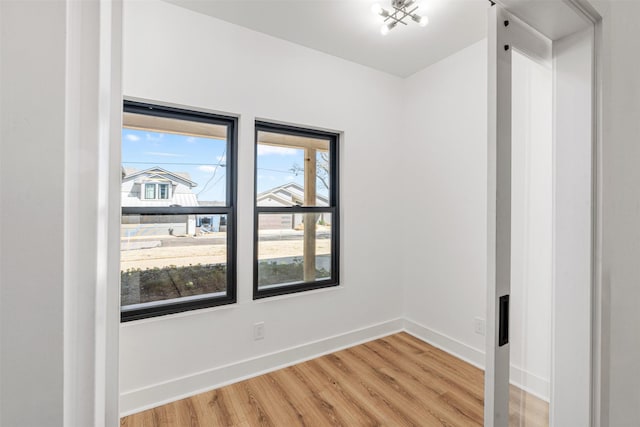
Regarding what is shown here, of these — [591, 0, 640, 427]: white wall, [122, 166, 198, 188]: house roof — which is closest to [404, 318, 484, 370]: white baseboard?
[591, 0, 640, 427]: white wall

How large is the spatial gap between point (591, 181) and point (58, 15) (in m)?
1.37

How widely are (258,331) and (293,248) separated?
0.73m

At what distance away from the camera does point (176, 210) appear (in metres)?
2.11

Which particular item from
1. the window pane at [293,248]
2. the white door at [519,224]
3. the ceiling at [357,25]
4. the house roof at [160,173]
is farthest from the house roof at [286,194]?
the white door at [519,224]

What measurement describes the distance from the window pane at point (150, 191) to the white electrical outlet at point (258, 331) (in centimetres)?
120

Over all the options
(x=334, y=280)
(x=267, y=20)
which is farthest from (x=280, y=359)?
(x=267, y=20)

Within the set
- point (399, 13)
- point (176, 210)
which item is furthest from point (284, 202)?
point (399, 13)

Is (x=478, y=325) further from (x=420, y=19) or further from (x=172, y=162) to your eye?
(x=172, y=162)

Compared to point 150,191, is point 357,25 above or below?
above

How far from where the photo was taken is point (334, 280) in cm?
277

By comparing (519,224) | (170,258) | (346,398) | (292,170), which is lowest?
(346,398)

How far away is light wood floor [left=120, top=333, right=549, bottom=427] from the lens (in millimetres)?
1781

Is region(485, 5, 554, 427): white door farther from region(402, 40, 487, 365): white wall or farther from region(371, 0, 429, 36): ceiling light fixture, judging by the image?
region(402, 40, 487, 365): white wall

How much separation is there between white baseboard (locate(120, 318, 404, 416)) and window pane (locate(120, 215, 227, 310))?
1.74ft
